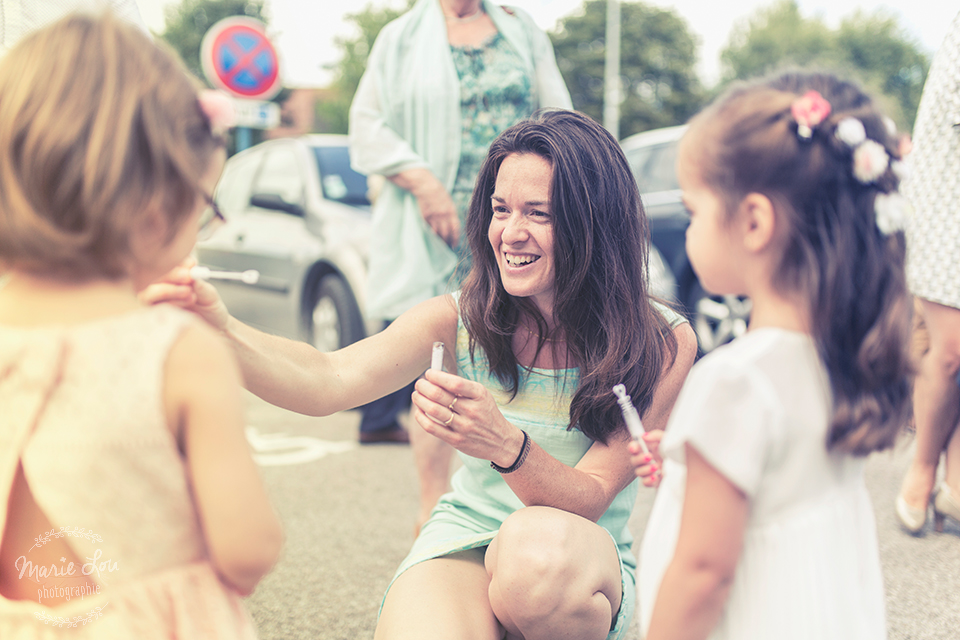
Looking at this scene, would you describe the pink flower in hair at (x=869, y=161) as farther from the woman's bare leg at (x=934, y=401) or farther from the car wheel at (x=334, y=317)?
the car wheel at (x=334, y=317)

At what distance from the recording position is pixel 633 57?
4234cm

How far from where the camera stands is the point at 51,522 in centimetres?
94

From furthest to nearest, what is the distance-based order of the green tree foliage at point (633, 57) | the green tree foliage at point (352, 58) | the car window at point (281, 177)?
the green tree foliage at point (633, 57) → the green tree foliage at point (352, 58) → the car window at point (281, 177)

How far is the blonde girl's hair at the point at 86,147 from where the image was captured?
33.9 inches

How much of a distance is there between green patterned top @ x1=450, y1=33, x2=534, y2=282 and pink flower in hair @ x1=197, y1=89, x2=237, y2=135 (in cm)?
171

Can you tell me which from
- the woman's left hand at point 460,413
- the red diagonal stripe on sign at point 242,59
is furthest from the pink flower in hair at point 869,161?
the red diagonal stripe on sign at point 242,59

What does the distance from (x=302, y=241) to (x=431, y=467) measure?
249 centimetres

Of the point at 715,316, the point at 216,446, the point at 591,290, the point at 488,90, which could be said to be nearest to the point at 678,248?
the point at 715,316

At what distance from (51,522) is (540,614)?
887 millimetres

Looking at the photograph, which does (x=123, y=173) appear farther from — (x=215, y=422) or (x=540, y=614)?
(x=540, y=614)

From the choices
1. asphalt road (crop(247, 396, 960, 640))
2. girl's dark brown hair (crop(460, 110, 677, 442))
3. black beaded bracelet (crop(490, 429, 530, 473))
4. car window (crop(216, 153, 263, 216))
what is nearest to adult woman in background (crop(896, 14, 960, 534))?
asphalt road (crop(247, 396, 960, 640))

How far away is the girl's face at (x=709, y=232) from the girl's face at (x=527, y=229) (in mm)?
643

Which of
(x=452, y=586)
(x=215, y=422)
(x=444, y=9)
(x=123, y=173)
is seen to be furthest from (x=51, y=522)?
(x=444, y=9)

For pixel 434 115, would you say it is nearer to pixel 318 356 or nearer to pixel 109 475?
pixel 318 356
